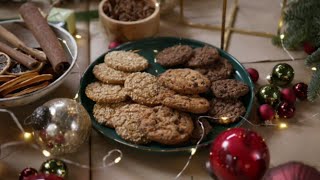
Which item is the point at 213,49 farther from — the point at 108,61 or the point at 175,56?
the point at 108,61

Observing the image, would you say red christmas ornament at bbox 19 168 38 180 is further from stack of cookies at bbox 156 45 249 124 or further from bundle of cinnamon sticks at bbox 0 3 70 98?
stack of cookies at bbox 156 45 249 124

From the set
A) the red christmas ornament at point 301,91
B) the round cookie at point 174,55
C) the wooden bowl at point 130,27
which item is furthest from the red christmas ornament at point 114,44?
the red christmas ornament at point 301,91

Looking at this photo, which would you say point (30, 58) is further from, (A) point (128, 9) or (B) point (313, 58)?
(B) point (313, 58)

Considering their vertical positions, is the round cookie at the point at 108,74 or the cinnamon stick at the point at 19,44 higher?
the cinnamon stick at the point at 19,44

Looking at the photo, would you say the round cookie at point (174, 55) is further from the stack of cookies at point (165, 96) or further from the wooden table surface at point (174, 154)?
the wooden table surface at point (174, 154)

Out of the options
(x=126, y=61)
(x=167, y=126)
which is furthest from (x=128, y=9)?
(x=167, y=126)
